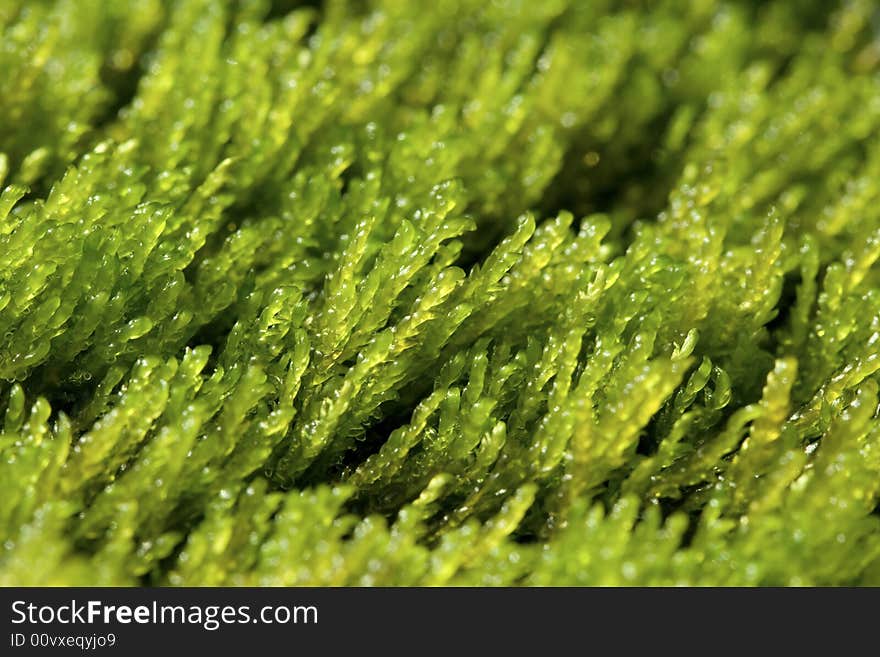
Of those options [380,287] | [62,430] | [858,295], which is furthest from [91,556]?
[858,295]

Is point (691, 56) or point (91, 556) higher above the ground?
point (691, 56)

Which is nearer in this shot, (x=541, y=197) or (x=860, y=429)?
(x=860, y=429)

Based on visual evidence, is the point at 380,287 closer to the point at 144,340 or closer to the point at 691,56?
the point at 144,340
